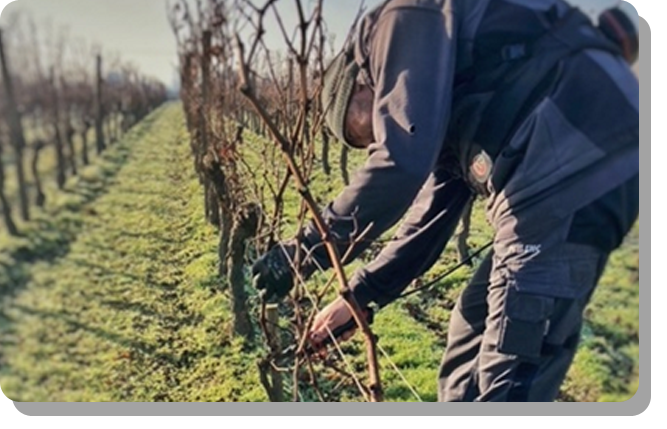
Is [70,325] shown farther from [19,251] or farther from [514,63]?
[514,63]

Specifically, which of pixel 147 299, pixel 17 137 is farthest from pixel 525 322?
pixel 17 137

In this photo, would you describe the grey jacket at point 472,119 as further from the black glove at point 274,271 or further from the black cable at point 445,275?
the black cable at point 445,275

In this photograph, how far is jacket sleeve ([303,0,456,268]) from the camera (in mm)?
1548

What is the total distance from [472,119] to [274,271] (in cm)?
54

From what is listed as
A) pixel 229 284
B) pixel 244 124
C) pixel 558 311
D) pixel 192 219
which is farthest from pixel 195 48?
pixel 558 311

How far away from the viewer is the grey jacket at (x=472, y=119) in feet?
5.10

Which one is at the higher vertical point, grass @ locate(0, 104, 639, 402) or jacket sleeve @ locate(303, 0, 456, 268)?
jacket sleeve @ locate(303, 0, 456, 268)

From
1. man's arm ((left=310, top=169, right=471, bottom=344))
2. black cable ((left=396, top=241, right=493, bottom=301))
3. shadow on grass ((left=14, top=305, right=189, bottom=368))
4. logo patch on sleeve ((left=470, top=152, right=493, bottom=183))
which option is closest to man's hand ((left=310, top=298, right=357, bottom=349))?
man's arm ((left=310, top=169, right=471, bottom=344))

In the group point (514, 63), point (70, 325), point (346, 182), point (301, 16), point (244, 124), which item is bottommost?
point (70, 325)

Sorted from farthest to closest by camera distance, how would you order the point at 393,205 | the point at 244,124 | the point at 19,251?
the point at 244,124 < the point at 19,251 < the point at 393,205

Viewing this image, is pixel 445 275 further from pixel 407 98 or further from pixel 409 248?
pixel 407 98

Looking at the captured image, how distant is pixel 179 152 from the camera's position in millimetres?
1865

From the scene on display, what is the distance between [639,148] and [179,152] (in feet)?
3.39

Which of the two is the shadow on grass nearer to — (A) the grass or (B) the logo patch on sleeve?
(A) the grass
